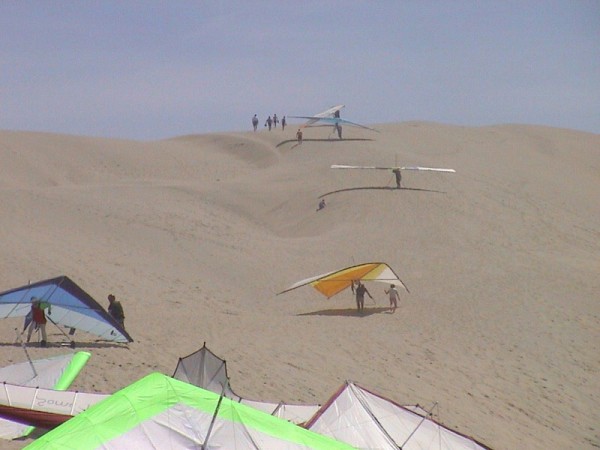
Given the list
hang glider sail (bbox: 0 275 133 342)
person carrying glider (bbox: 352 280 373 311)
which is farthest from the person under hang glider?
hang glider sail (bbox: 0 275 133 342)

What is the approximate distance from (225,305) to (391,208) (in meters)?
13.3

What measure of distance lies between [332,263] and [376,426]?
17014 millimetres

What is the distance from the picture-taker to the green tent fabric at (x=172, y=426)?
816 cm

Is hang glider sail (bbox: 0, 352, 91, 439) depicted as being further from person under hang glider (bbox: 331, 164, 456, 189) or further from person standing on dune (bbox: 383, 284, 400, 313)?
person under hang glider (bbox: 331, 164, 456, 189)

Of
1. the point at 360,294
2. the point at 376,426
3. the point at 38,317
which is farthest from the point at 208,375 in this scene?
the point at 360,294

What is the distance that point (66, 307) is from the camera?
629 inches

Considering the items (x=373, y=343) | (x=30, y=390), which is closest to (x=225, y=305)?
(x=373, y=343)

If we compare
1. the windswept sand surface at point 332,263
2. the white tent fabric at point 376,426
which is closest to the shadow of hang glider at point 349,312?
the windswept sand surface at point 332,263

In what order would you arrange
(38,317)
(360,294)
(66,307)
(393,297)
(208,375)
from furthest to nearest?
(393,297) → (360,294) → (66,307) → (38,317) → (208,375)

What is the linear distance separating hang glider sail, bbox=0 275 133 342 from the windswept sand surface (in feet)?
1.11

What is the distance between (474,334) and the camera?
2156cm

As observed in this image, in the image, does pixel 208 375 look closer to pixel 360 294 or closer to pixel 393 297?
pixel 360 294

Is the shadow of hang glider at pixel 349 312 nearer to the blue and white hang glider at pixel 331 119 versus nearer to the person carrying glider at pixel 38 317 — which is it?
the person carrying glider at pixel 38 317

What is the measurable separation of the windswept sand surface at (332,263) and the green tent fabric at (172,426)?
15.4ft
